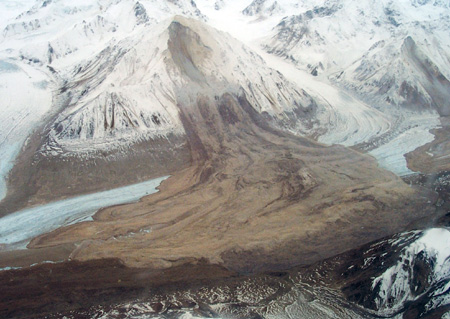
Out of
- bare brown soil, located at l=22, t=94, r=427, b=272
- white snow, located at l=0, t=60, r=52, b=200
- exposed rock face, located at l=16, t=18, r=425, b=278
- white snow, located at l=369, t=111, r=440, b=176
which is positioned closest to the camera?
bare brown soil, located at l=22, t=94, r=427, b=272

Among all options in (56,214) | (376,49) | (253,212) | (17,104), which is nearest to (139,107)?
(56,214)

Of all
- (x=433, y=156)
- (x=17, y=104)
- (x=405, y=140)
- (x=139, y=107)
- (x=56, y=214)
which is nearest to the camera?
(x=56, y=214)

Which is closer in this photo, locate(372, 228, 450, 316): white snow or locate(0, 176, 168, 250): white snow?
locate(372, 228, 450, 316): white snow

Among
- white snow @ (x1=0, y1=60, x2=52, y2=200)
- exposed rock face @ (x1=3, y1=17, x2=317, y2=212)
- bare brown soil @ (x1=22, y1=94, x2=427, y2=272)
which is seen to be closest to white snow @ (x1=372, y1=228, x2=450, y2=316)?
bare brown soil @ (x1=22, y1=94, x2=427, y2=272)

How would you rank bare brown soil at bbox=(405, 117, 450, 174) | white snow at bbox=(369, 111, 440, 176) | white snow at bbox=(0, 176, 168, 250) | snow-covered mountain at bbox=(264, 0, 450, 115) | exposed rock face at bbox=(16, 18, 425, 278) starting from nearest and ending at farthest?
exposed rock face at bbox=(16, 18, 425, 278), white snow at bbox=(0, 176, 168, 250), bare brown soil at bbox=(405, 117, 450, 174), white snow at bbox=(369, 111, 440, 176), snow-covered mountain at bbox=(264, 0, 450, 115)

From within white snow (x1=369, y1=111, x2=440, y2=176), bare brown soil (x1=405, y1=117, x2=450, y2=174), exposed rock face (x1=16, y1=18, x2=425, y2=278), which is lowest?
bare brown soil (x1=405, y1=117, x2=450, y2=174)

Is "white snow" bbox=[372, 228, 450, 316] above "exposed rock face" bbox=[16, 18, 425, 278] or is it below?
below

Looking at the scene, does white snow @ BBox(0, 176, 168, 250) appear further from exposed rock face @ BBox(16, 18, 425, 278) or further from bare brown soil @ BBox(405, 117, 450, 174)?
bare brown soil @ BBox(405, 117, 450, 174)

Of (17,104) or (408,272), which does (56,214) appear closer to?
(408,272)

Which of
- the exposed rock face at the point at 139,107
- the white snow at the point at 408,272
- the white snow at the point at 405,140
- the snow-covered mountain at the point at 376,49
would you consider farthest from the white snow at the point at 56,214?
the snow-covered mountain at the point at 376,49
